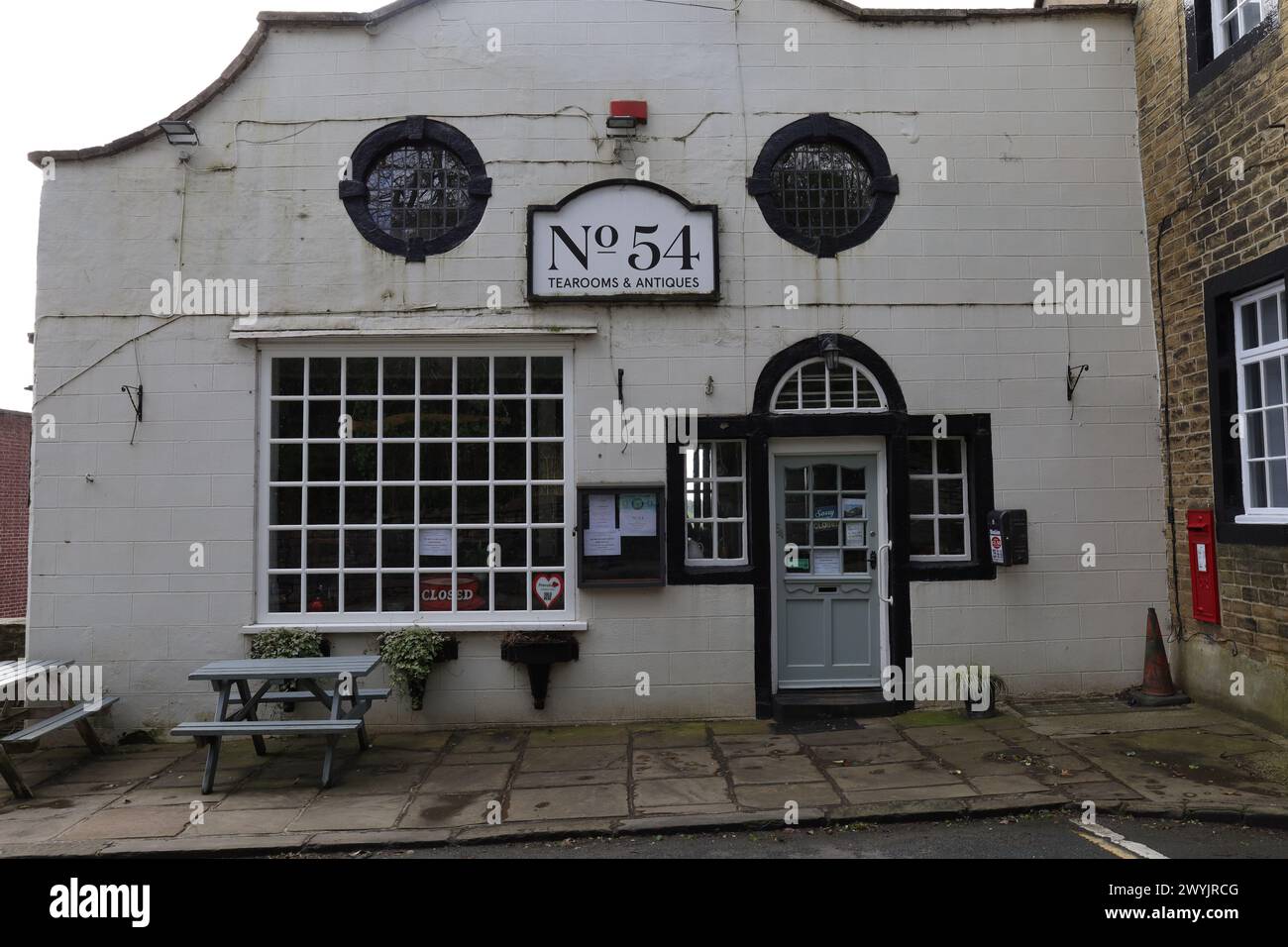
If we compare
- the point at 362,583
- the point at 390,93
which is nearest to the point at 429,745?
the point at 362,583

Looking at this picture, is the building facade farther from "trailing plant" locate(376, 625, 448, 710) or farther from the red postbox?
the red postbox

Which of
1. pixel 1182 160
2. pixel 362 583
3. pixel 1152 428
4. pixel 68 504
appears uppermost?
pixel 1182 160

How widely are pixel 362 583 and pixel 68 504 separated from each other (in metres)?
2.46

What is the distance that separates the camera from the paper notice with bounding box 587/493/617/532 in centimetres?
734

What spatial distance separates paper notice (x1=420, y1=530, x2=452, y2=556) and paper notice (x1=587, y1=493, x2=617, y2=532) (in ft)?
3.92

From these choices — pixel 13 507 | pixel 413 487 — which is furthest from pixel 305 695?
pixel 13 507

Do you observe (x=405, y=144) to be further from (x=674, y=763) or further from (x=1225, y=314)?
(x=1225, y=314)

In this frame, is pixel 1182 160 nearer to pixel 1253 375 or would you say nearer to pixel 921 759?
pixel 1253 375

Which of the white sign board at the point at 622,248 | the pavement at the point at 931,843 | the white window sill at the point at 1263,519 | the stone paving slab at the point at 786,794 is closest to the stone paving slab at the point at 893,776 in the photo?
the stone paving slab at the point at 786,794

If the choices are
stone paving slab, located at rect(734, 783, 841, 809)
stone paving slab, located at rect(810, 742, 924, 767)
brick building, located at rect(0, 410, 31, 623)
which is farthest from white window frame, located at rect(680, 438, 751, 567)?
brick building, located at rect(0, 410, 31, 623)

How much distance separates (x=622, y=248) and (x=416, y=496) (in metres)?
2.72

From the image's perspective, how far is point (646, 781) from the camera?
593 cm

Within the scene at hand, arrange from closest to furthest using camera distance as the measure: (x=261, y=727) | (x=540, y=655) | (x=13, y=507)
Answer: (x=261, y=727) < (x=540, y=655) < (x=13, y=507)

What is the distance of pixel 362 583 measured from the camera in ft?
24.4
